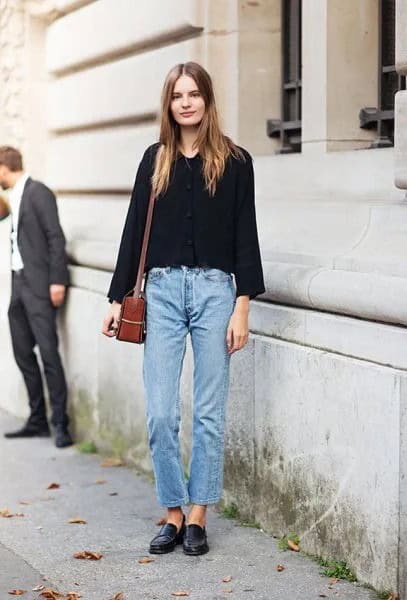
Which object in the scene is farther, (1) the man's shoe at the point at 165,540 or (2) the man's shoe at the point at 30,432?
(2) the man's shoe at the point at 30,432

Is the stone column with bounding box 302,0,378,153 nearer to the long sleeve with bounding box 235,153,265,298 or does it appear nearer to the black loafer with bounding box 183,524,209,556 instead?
the long sleeve with bounding box 235,153,265,298

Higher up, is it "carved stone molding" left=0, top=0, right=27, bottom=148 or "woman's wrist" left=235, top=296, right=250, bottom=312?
"carved stone molding" left=0, top=0, right=27, bottom=148

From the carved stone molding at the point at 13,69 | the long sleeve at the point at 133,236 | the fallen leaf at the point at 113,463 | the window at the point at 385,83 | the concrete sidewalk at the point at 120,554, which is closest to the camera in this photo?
the concrete sidewalk at the point at 120,554

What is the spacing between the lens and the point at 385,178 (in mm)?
5789

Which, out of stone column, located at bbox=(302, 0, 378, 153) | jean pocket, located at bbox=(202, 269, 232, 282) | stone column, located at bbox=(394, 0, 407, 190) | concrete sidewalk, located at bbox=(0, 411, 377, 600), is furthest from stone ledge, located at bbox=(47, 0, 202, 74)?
concrete sidewalk, located at bbox=(0, 411, 377, 600)

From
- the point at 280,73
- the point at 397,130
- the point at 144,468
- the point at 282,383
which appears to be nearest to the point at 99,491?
the point at 144,468

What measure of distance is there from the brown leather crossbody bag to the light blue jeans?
0.05 metres

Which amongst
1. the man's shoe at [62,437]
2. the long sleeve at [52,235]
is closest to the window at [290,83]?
the long sleeve at [52,235]

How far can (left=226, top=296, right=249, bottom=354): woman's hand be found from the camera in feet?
18.7

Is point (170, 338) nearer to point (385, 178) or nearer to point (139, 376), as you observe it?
point (385, 178)

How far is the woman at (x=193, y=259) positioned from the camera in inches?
223

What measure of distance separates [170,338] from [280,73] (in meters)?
2.22

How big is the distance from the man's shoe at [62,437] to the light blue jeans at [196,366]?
2907mm

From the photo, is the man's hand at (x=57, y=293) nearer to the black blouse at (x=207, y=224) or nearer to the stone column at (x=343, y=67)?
the stone column at (x=343, y=67)
